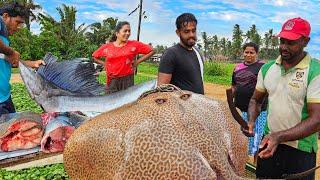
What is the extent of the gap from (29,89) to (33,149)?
768 mm

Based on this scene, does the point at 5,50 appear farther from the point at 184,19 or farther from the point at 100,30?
the point at 100,30

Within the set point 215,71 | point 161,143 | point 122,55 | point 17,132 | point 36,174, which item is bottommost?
point 215,71

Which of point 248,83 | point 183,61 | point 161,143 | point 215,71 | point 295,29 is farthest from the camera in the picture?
point 215,71

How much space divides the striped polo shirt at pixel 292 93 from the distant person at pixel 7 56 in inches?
103

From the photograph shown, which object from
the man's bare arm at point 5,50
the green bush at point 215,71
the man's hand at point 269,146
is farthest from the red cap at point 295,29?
the green bush at point 215,71

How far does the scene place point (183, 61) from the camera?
424 cm

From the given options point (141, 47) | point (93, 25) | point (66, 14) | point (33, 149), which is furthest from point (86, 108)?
point (93, 25)

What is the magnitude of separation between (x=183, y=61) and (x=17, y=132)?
6.91 ft

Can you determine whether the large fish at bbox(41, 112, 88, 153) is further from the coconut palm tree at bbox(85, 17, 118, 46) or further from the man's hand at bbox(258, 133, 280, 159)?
the coconut palm tree at bbox(85, 17, 118, 46)

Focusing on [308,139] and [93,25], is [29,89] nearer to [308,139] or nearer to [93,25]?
[308,139]

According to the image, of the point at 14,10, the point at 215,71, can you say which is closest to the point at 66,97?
the point at 14,10

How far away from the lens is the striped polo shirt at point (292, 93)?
2967 mm

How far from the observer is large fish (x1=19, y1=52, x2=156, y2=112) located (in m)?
4.73

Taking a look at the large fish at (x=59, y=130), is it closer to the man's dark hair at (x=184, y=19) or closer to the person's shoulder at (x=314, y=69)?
the man's dark hair at (x=184, y=19)
